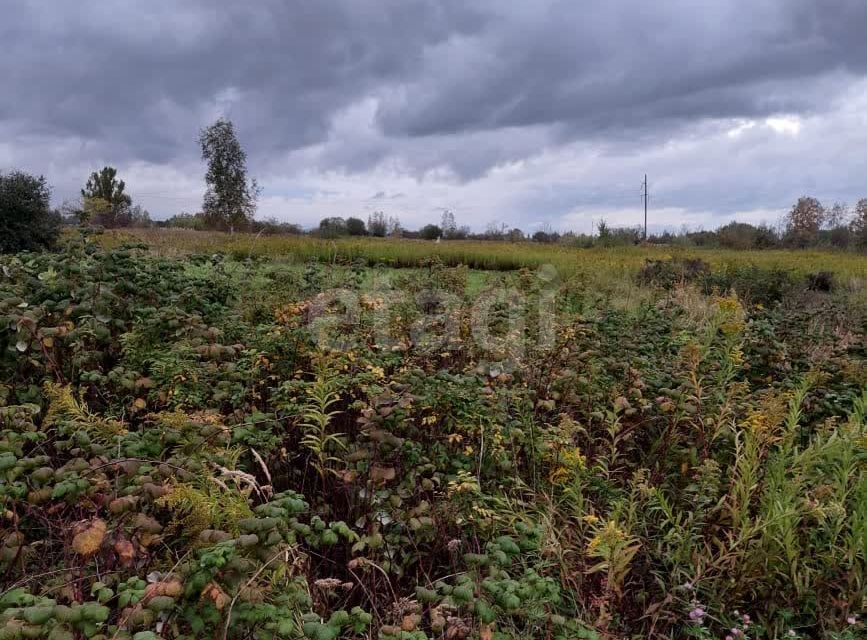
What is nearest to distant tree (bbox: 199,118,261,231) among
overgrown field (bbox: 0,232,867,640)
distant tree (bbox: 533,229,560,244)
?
distant tree (bbox: 533,229,560,244)

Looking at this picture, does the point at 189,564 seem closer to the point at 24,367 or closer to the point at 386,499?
the point at 386,499

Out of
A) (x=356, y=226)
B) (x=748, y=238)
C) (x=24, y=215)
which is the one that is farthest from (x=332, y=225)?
(x=748, y=238)

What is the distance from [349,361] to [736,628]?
1673 millimetres

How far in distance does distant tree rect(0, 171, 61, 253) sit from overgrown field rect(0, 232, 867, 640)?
8.65 m

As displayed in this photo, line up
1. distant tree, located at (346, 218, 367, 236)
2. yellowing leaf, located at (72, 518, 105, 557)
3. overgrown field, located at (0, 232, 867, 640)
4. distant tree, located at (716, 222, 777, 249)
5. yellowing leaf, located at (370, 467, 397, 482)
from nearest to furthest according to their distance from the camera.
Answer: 1. yellowing leaf, located at (72, 518, 105, 557)
2. overgrown field, located at (0, 232, 867, 640)
3. yellowing leaf, located at (370, 467, 397, 482)
4. distant tree, located at (716, 222, 777, 249)
5. distant tree, located at (346, 218, 367, 236)

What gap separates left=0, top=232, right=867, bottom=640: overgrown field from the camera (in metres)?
1.33

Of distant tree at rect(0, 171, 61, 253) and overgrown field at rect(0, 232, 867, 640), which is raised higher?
distant tree at rect(0, 171, 61, 253)

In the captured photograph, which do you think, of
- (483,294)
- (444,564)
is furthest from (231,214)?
(444,564)

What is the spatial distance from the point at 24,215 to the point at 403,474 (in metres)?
11.8

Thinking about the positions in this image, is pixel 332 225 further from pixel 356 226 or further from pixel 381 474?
pixel 381 474

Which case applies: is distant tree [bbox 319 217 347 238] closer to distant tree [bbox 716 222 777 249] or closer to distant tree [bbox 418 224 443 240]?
distant tree [bbox 418 224 443 240]

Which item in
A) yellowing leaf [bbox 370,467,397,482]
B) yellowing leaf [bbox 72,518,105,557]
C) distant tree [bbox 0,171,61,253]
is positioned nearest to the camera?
yellowing leaf [bbox 72,518,105,557]

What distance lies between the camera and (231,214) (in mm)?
30266

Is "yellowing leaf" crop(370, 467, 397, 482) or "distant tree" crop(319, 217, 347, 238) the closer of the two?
"yellowing leaf" crop(370, 467, 397, 482)
